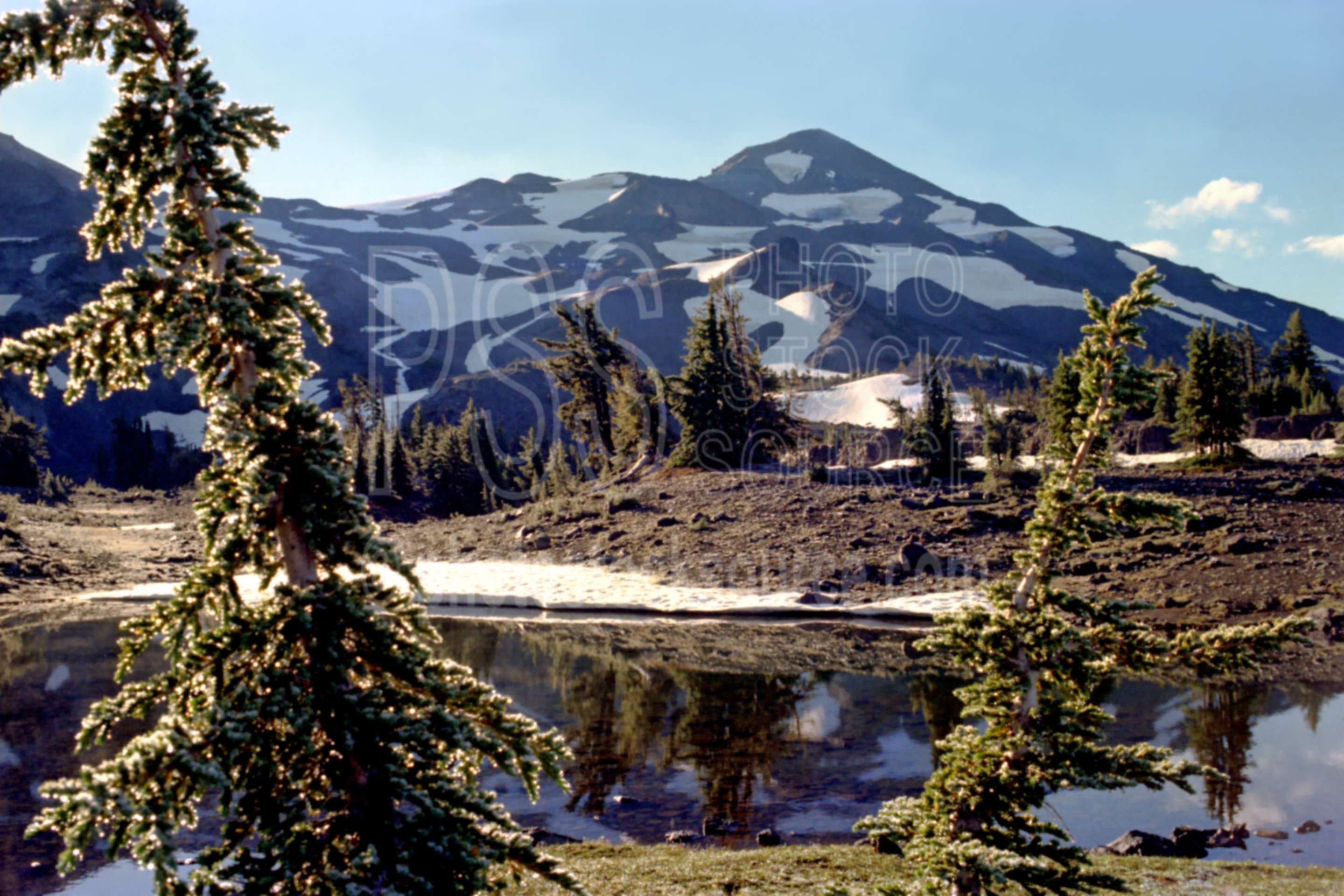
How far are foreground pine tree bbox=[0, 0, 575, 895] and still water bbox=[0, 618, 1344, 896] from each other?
22.4 feet

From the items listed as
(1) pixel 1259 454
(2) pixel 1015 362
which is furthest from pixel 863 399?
(2) pixel 1015 362

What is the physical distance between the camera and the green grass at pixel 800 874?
8.29 meters

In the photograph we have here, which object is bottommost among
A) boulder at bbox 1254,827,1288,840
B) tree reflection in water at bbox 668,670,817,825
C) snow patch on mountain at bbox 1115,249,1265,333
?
tree reflection in water at bbox 668,670,817,825

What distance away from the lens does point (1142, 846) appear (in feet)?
32.0

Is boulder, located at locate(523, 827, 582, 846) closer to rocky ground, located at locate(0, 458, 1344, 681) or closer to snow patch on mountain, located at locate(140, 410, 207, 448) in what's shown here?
rocky ground, located at locate(0, 458, 1344, 681)

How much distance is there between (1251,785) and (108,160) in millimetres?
14246

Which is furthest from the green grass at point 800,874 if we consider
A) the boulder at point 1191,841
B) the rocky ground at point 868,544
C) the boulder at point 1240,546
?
the boulder at point 1240,546

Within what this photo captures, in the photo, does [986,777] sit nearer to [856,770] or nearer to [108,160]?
[108,160]

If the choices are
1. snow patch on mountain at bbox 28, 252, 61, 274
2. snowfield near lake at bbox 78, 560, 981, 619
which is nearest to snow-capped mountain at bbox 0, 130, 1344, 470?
snow patch on mountain at bbox 28, 252, 61, 274

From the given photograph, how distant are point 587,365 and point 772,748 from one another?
3259 centimetres

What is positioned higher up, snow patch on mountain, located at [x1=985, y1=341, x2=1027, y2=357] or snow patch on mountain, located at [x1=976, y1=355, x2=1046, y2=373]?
snow patch on mountain, located at [x1=985, y1=341, x2=1027, y2=357]

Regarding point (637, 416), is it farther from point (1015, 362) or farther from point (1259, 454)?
point (1015, 362)

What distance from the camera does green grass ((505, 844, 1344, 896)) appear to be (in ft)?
27.2

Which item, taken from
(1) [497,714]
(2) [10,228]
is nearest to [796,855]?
(1) [497,714]
